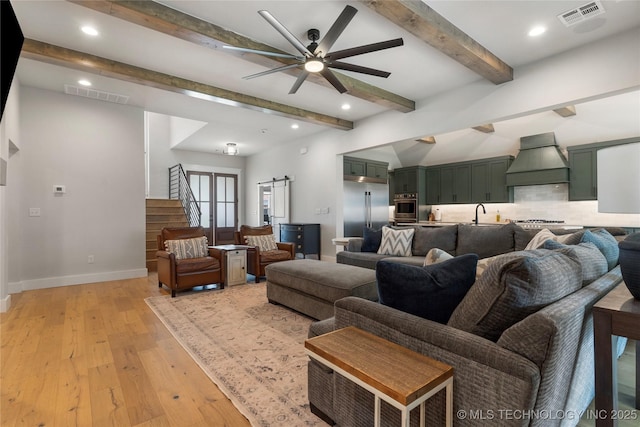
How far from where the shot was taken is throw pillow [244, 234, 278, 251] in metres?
4.98

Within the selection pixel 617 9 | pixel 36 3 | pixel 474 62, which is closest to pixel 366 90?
pixel 474 62

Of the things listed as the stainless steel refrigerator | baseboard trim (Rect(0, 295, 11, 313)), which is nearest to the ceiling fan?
the stainless steel refrigerator

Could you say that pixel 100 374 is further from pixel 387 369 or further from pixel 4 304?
pixel 4 304

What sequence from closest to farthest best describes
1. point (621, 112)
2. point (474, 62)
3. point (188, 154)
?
point (474, 62), point (621, 112), point (188, 154)

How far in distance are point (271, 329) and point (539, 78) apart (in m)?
4.20

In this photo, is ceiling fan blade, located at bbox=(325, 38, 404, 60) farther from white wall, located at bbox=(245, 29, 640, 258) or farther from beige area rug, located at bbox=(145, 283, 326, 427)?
beige area rug, located at bbox=(145, 283, 326, 427)

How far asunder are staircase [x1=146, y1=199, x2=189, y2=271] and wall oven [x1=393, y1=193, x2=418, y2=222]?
5315 mm

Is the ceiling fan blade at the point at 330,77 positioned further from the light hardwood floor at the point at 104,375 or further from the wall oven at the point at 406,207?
the wall oven at the point at 406,207

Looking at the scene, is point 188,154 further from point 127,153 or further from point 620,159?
point 620,159

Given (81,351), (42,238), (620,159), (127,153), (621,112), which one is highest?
(621,112)

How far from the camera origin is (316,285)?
2.92 meters

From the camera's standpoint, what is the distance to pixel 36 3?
2.59 metres

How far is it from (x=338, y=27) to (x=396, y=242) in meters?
3.02

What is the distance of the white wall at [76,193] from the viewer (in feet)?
14.4
